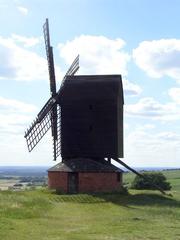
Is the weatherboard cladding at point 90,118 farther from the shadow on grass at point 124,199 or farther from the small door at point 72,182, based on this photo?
the shadow on grass at point 124,199

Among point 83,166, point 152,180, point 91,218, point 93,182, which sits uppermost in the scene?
point 83,166

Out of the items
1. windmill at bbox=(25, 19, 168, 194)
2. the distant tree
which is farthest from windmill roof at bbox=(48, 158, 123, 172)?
the distant tree

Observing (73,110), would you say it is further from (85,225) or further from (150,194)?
(85,225)

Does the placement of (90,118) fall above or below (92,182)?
above

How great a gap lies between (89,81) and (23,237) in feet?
94.5

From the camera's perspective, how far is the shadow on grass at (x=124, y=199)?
38000 millimetres

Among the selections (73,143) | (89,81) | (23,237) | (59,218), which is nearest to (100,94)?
(89,81)

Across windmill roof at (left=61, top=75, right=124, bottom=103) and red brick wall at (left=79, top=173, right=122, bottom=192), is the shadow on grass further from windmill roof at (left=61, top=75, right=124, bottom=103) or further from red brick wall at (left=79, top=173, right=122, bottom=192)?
windmill roof at (left=61, top=75, right=124, bottom=103)

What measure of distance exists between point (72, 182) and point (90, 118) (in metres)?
6.05

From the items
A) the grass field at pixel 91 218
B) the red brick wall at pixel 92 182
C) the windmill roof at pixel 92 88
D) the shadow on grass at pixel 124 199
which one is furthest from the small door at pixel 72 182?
the windmill roof at pixel 92 88

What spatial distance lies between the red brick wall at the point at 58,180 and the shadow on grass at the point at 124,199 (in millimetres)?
3763

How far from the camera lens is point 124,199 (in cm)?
4066

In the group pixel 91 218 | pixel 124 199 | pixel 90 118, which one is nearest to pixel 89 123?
pixel 90 118

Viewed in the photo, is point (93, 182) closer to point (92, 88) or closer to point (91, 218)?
point (92, 88)
